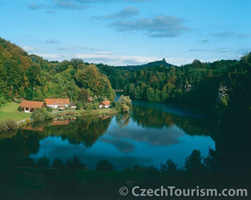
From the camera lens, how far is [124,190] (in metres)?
13.9

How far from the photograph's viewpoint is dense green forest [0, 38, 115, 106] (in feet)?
155

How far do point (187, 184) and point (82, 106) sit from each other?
3980 cm

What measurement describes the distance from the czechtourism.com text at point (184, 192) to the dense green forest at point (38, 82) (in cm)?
3783

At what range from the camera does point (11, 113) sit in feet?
132

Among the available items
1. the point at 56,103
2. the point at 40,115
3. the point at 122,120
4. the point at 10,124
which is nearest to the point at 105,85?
the point at 56,103

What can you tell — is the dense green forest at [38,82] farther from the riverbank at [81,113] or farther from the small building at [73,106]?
the riverbank at [81,113]

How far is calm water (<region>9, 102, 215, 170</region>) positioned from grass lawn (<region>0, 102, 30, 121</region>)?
16.1 feet

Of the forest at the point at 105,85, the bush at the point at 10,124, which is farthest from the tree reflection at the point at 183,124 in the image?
the bush at the point at 10,124

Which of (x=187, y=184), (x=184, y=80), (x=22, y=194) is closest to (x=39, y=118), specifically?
(x=22, y=194)

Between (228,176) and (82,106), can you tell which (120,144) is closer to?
(228,176)

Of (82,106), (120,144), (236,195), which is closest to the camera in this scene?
(236,195)

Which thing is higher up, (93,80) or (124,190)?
(93,80)

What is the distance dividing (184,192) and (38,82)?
4717cm

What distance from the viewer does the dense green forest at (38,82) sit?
47.2 meters
